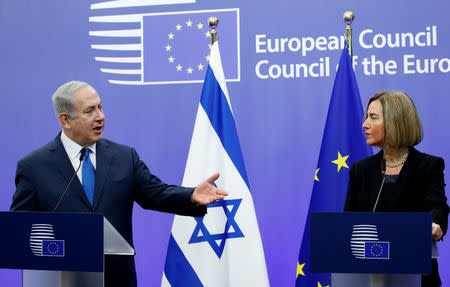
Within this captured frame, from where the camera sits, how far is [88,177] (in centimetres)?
255

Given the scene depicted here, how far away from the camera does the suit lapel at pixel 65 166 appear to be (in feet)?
8.16

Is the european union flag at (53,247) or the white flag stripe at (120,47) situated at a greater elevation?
the white flag stripe at (120,47)

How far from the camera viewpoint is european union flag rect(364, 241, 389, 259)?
6.24ft

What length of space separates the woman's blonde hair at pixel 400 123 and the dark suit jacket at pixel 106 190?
2.89 ft

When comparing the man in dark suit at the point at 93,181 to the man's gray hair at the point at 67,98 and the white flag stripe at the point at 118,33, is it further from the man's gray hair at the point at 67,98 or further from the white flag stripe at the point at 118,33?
the white flag stripe at the point at 118,33

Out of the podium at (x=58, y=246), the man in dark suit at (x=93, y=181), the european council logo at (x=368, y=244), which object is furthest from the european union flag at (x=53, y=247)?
the european council logo at (x=368, y=244)

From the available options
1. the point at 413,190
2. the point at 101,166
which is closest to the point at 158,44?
the point at 101,166

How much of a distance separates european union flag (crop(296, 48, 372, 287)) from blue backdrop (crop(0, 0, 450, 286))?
49 centimetres

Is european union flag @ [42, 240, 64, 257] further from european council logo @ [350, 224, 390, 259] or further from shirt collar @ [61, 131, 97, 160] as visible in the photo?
european council logo @ [350, 224, 390, 259]

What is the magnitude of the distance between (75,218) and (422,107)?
259 cm

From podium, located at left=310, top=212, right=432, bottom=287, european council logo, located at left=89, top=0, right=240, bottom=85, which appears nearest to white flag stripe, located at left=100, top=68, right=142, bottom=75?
european council logo, located at left=89, top=0, right=240, bottom=85

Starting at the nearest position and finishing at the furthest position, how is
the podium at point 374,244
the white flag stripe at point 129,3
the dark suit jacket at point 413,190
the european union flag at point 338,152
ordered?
1. the podium at point 374,244
2. the dark suit jacket at point 413,190
3. the european union flag at point 338,152
4. the white flag stripe at point 129,3

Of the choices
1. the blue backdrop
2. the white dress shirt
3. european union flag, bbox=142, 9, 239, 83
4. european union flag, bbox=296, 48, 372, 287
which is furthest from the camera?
european union flag, bbox=142, 9, 239, 83

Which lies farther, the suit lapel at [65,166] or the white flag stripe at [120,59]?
the white flag stripe at [120,59]
